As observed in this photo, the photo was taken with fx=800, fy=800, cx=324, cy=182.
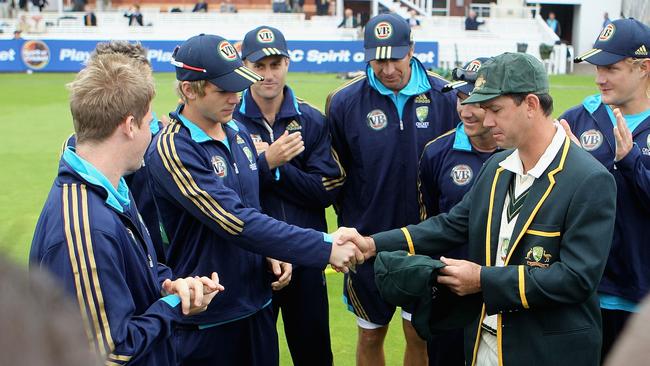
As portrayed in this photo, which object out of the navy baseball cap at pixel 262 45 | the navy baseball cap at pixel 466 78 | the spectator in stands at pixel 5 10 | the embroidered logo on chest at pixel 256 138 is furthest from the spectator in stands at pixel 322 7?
the navy baseball cap at pixel 466 78

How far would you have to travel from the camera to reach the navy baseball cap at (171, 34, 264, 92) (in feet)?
13.7

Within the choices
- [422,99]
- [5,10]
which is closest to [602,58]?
[422,99]

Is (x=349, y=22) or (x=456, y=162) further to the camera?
(x=349, y=22)

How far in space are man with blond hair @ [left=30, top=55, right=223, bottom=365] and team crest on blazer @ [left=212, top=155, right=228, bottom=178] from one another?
0.85 meters

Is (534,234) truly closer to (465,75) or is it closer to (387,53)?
(465,75)

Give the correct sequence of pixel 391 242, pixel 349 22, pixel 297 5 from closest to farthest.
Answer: pixel 391 242 → pixel 349 22 → pixel 297 5

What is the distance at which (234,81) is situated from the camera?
419 centimetres

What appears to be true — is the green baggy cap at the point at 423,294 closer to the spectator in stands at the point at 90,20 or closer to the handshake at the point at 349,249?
the handshake at the point at 349,249

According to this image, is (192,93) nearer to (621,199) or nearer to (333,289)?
(621,199)

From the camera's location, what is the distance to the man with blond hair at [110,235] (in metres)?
2.89

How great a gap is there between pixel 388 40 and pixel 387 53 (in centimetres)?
10

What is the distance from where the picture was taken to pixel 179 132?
416 cm

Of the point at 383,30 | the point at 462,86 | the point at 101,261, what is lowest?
the point at 101,261

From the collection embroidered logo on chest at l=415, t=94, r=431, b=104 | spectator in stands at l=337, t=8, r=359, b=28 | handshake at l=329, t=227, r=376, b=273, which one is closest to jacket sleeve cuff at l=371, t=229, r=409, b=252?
handshake at l=329, t=227, r=376, b=273
